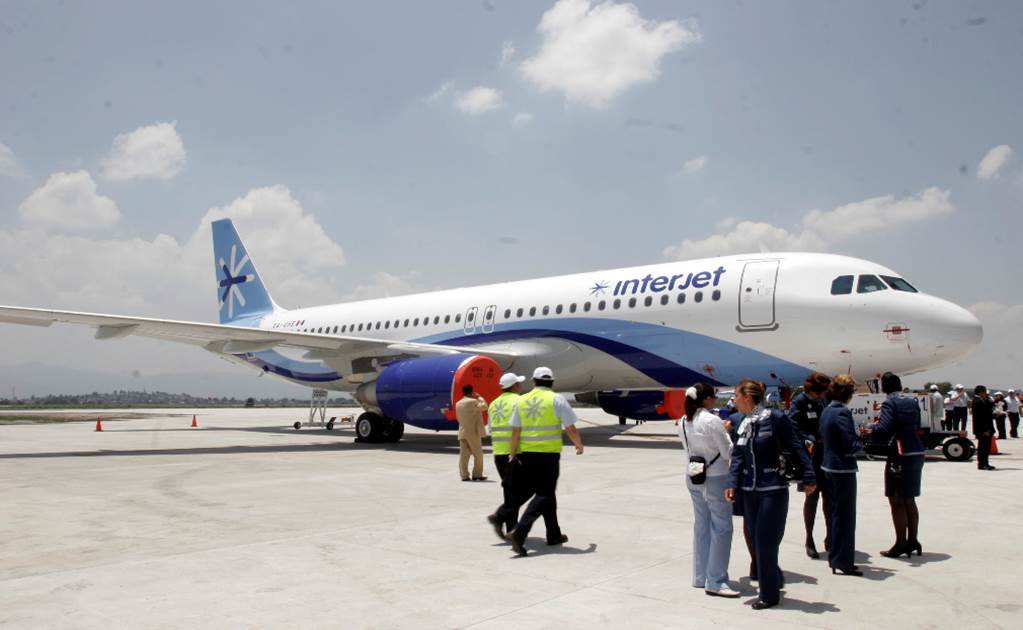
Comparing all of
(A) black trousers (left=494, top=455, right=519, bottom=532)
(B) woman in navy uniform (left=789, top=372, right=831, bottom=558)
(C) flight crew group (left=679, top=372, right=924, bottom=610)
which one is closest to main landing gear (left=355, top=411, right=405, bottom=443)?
(A) black trousers (left=494, top=455, right=519, bottom=532)

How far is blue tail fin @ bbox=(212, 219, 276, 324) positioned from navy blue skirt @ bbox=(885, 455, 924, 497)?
75.8 feet

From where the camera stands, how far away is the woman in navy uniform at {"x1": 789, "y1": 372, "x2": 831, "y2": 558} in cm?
600

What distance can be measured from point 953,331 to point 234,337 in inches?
534

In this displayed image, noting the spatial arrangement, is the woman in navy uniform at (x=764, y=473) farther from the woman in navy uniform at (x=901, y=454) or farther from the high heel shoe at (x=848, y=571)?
the woman in navy uniform at (x=901, y=454)

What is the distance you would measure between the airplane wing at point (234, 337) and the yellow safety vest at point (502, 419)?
9612 mm

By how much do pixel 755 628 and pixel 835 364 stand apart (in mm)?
10609

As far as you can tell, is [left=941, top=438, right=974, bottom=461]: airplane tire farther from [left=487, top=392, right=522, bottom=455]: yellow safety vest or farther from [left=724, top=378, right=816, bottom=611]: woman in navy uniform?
[left=724, top=378, right=816, bottom=611]: woman in navy uniform

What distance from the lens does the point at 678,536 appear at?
6590 mm

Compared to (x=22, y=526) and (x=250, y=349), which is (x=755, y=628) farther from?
(x=250, y=349)

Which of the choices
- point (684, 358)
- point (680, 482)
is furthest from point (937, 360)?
point (680, 482)

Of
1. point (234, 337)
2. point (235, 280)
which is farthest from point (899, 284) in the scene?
point (235, 280)

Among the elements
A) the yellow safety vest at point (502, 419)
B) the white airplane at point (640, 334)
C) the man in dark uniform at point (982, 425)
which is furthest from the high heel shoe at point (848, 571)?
the white airplane at point (640, 334)

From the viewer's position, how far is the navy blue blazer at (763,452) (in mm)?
4938

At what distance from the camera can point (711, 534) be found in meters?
5.10
